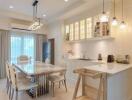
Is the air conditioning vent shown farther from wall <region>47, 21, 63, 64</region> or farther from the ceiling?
wall <region>47, 21, 63, 64</region>

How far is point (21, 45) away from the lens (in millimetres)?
6195

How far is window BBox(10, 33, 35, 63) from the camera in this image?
5.89 metres

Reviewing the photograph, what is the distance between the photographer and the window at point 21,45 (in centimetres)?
589

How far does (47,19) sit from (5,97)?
4.19m

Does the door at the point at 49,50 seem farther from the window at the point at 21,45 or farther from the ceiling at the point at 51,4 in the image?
the ceiling at the point at 51,4

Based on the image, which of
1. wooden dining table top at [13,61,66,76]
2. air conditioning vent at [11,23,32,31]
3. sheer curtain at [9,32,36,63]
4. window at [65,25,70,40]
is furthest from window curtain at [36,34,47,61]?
wooden dining table top at [13,61,66,76]

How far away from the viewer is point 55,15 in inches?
216

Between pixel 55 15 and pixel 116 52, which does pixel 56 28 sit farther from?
pixel 116 52

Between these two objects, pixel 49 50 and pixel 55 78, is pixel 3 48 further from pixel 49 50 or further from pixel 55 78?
pixel 55 78

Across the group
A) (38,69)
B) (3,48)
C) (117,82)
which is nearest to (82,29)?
(38,69)

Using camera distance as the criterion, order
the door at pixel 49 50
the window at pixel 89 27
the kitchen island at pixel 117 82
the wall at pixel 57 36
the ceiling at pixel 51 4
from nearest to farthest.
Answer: the kitchen island at pixel 117 82 < the ceiling at pixel 51 4 < the window at pixel 89 27 < the wall at pixel 57 36 < the door at pixel 49 50

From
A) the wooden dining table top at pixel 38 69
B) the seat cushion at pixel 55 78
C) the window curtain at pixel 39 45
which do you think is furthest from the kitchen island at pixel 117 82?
the window curtain at pixel 39 45

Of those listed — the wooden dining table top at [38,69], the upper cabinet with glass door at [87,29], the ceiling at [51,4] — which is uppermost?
the ceiling at [51,4]

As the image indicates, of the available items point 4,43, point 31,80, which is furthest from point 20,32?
point 31,80
